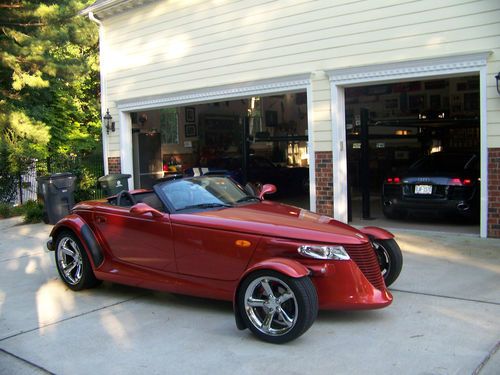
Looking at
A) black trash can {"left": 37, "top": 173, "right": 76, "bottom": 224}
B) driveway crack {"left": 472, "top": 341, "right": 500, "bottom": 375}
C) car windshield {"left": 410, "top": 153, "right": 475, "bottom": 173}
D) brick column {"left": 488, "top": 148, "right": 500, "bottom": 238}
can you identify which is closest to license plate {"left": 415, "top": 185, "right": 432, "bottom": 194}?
car windshield {"left": 410, "top": 153, "right": 475, "bottom": 173}

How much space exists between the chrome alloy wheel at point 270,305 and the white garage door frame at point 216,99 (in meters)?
5.74

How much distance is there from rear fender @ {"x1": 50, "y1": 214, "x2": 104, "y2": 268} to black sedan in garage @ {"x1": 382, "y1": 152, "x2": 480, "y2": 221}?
6.12 metres

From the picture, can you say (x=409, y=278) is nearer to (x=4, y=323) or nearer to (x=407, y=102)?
(x=4, y=323)

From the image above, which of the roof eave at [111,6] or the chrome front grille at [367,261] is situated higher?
the roof eave at [111,6]

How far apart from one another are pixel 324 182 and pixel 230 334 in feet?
18.8

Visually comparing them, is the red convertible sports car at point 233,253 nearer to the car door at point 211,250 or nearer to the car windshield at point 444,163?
the car door at point 211,250

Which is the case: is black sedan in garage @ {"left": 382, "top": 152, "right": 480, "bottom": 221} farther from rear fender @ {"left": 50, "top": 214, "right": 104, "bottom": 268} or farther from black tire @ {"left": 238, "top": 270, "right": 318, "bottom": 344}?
rear fender @ {"left": 50, "top": 214, "right": 104, "bottom": 268}

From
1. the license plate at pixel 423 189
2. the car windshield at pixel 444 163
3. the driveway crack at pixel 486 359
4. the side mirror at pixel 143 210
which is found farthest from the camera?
the car windshield at pixel 444 163

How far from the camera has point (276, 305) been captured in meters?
4.31

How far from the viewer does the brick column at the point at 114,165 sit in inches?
560

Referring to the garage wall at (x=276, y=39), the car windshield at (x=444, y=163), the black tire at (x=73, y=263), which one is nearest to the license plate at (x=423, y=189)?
the car windshield at (x=444, y=163)

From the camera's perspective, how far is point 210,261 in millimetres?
4898

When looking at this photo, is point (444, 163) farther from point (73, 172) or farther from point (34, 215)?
point (34, 215)

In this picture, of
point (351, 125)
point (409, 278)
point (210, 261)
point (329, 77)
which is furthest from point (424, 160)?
point (210, 261)
